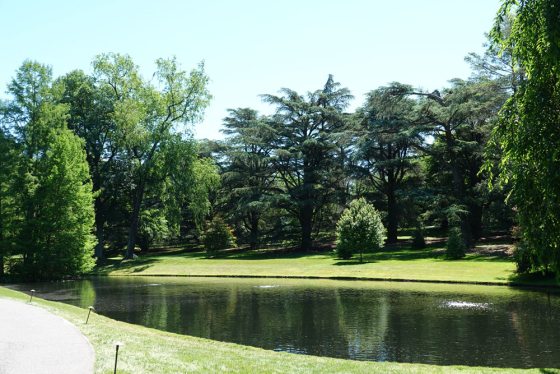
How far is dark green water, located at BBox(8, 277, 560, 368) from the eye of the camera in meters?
15.7

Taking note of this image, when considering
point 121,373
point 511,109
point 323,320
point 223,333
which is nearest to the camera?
point 121,373

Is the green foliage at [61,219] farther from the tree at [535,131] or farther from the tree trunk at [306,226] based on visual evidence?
the tree at [535,131]

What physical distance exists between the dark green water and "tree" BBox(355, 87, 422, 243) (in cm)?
2096

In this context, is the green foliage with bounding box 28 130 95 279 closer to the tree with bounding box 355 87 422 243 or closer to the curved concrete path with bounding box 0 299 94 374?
the curved concrete path with bounding box 0 299 94 374

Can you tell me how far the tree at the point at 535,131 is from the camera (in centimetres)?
1045

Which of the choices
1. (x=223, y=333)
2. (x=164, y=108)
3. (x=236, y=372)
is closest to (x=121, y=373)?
(x=236, y=372)

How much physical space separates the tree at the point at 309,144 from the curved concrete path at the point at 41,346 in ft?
138

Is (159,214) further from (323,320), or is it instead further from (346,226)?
(323,320)

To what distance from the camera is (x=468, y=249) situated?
4794cm

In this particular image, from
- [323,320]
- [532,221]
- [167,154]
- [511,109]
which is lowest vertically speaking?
[323,320]

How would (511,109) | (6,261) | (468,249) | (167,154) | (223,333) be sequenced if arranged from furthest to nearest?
(167,154)
(468,249)
(6,261)
(223,333)
(511,109)

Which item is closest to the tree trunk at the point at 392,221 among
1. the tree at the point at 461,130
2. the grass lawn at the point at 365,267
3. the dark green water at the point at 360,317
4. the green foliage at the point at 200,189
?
the grass lawn at the point at 365,267

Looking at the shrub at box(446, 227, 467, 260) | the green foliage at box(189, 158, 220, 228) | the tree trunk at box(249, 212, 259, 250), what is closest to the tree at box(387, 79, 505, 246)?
the shrub at box(446, 227, 467, 260)

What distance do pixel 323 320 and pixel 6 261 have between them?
34557 mm
